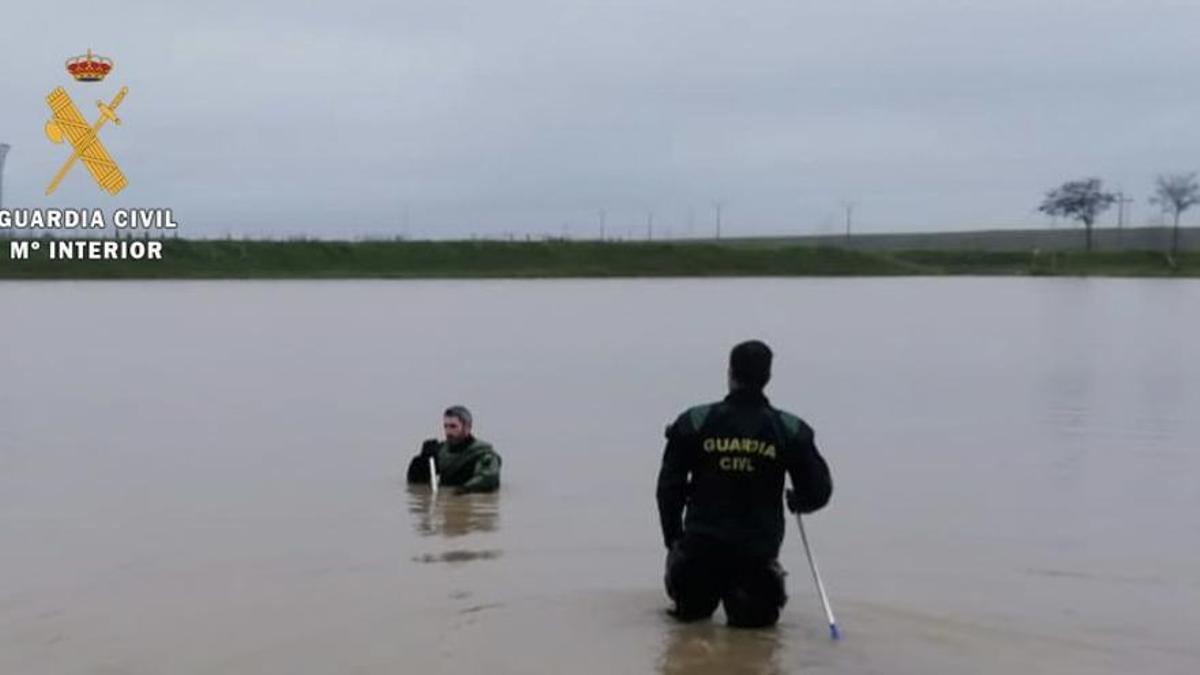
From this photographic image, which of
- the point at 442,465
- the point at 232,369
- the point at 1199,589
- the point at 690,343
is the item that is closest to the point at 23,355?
the point at 232,369

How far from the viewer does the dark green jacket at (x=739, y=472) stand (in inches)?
354

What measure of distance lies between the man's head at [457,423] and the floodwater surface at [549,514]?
546 mm

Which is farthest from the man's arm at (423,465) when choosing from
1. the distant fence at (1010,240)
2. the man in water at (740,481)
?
the distant fence at (1010,240)

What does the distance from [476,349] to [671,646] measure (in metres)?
28.0

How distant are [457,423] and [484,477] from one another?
740mm

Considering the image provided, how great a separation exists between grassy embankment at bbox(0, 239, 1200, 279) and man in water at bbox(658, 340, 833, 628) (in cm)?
7613

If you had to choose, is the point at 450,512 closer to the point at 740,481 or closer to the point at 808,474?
the point at 740,481

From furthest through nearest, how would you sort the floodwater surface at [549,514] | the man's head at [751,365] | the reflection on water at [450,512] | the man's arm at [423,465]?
the man's arm at [423,465] < the reflection on water at [450,512] < the floodwater surface at [549,514] < the man's head at [751,365]

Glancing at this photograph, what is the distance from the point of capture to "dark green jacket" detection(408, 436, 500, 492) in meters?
15.1

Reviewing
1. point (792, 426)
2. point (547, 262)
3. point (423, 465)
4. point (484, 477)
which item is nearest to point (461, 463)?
point (484, 477)

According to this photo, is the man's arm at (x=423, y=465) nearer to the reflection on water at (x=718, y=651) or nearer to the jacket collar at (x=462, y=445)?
the jacket collar at (x=462, y=445)

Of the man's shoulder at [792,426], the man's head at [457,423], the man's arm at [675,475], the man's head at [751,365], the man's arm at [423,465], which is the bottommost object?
the man's arm at [423,465]

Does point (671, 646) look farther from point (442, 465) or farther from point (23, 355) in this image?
point (23, 355)

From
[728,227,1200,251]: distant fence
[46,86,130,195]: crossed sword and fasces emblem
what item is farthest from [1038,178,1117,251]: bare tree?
[46,86,130,195]: crossed sword and fasces emblem
